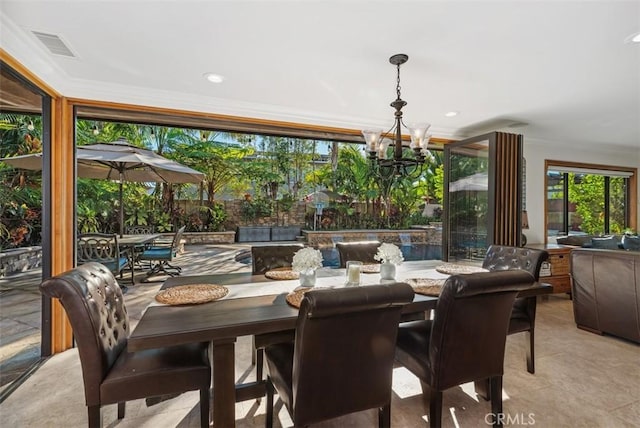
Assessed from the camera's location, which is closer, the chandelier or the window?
the chandelier

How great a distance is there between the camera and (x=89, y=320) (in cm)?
144

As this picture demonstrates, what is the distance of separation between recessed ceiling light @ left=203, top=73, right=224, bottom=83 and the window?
608 centimetres

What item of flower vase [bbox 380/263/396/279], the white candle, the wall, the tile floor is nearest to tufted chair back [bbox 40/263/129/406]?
the tile floor

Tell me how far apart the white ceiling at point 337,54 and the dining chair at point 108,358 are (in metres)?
1.49

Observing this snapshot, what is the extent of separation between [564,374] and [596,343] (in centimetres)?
92

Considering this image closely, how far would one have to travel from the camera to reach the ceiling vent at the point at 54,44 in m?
2.02

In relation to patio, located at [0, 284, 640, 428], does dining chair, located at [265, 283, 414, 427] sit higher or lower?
higher

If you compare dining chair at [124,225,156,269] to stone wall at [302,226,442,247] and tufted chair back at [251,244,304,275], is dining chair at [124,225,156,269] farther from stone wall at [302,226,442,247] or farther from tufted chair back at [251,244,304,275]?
stone wall at [302,226,442,247]

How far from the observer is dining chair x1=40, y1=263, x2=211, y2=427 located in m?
1.43

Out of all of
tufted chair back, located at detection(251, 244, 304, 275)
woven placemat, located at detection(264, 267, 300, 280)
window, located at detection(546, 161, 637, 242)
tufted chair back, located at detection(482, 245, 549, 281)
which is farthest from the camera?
window, located at detection(546, 161, 637, 242)

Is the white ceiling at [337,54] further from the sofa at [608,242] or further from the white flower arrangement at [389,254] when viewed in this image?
the sofa at [608,242]

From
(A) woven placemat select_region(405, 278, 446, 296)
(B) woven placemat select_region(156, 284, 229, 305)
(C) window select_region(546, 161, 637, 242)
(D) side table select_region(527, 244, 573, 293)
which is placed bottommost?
(D) side table select_region(527, 244, 573, 293)

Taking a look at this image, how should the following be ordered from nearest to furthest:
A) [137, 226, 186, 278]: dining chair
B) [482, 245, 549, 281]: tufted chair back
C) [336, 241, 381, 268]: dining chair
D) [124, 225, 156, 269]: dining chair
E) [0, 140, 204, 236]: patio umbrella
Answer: [482, 245, 549, 281]: tufted chair back < [336, 241, 381, 268]: dining chair < [0, 140, 204, 236]: patio umbrella < [137, 226, 186, 278]: dining chair < [124, 225, 156, 269]: dining chair

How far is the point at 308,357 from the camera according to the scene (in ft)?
4.42
